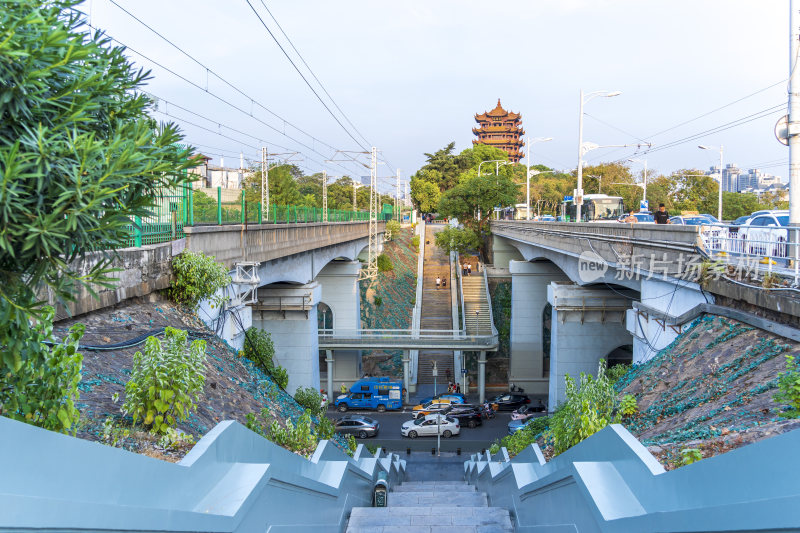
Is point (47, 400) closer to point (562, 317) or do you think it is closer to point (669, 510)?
point (669, 510)

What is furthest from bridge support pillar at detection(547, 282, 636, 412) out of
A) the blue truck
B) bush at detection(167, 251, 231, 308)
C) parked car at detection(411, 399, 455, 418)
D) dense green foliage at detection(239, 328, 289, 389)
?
bush at detection(167, 251, 231, 308)

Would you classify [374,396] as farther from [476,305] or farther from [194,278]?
[194,278]

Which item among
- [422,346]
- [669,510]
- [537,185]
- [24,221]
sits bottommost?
[422,346]

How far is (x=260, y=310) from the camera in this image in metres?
23.9

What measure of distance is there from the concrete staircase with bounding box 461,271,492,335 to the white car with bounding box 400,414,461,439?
34.8 feet

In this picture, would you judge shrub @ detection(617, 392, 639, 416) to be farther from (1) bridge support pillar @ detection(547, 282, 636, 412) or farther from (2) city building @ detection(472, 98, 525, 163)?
(2) city building @ detection(472, 98, 525, 163)


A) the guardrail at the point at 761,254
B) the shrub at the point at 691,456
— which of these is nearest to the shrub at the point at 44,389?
the shrub at the point at 691,456

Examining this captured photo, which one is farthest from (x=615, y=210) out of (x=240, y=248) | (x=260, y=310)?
(x=240, y=248)

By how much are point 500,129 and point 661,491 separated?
110 meters

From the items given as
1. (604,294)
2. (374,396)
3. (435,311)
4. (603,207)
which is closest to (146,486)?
(604,294)

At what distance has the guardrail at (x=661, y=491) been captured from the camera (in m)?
2.68

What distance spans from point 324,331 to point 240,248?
20495 mm

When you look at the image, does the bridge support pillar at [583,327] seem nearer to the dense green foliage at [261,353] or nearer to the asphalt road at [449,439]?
the asphalt road at [449,439]

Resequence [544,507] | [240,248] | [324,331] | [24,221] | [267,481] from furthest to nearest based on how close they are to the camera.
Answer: [324,331], [240,248], [544,507], [267,481], [24,221]
